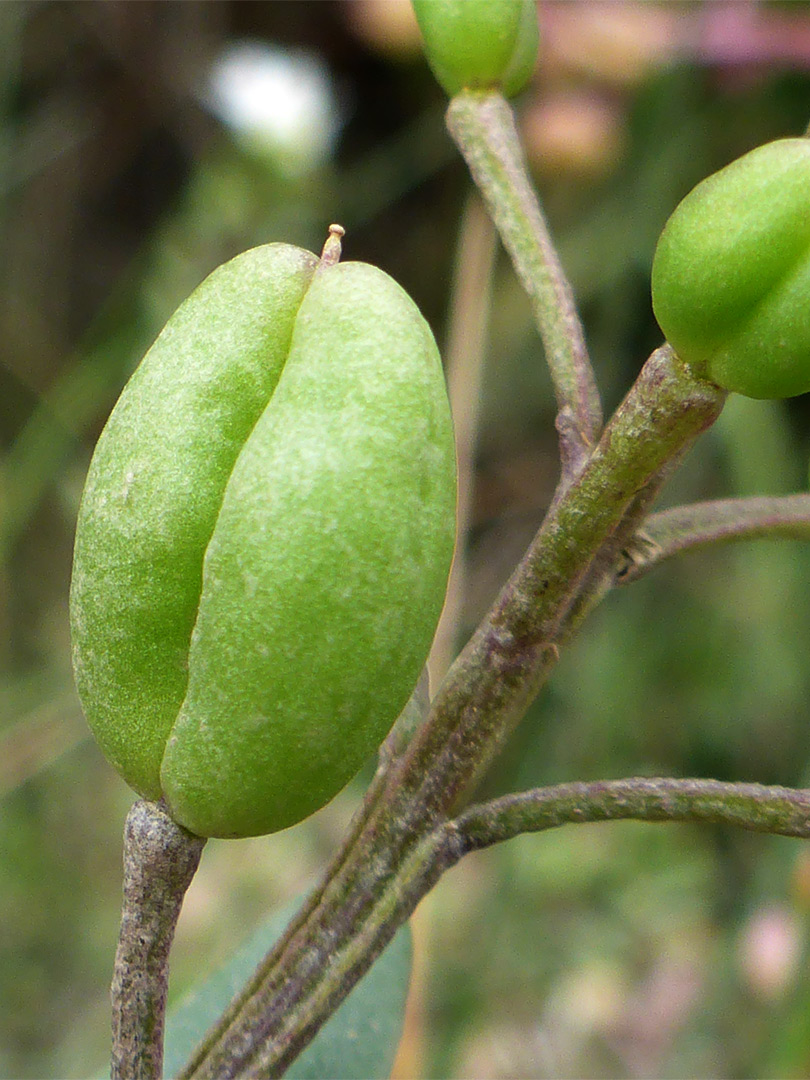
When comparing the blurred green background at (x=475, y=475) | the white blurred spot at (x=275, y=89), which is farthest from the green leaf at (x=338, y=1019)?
the white blurred spot at (x=275, y=89)

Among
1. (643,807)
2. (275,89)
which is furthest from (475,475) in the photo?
(643,807)

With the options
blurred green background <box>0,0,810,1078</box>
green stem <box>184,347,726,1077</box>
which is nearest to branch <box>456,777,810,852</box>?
green stem <box>184,347,726,1077</box>

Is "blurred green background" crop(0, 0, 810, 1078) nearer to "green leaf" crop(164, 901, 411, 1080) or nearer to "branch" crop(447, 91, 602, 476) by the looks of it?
"green leaf" crop(164, 901, 411, 1080)

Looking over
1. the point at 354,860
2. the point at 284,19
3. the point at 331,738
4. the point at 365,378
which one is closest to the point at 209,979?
the point at 354,860

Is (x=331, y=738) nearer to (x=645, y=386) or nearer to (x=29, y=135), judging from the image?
(x=645, y=386)

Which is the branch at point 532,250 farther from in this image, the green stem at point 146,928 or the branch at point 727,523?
the green stem at point 146,928

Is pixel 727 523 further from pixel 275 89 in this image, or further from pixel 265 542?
pixel 275 89

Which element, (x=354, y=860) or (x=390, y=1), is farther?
(x=390, y=1)
